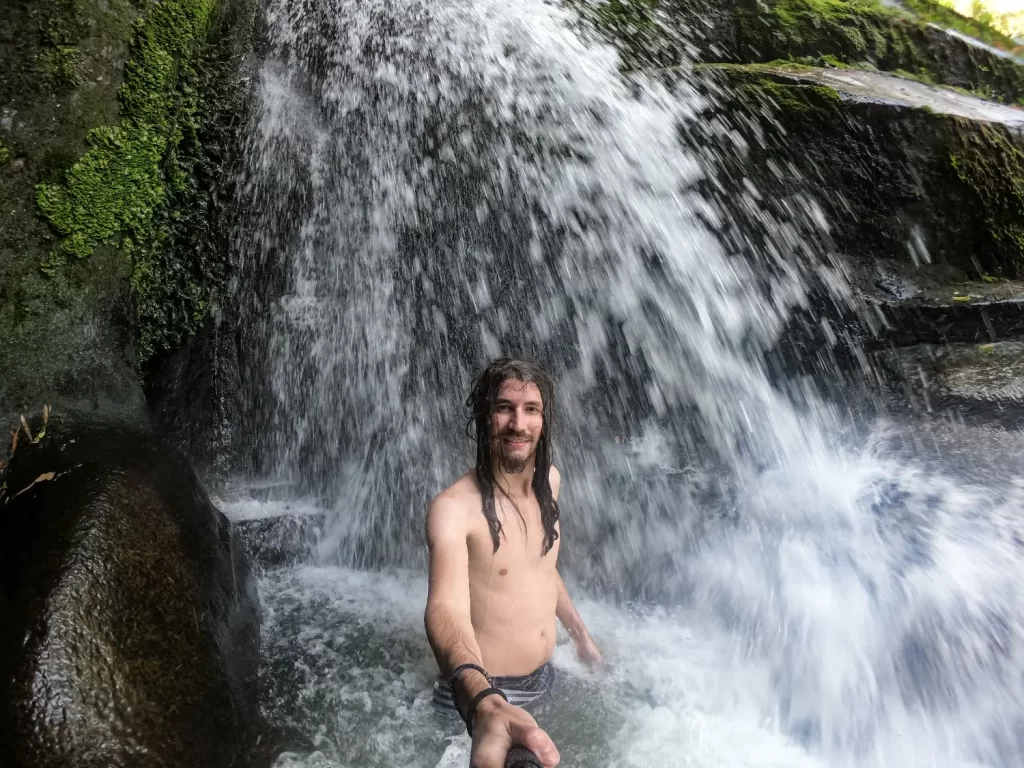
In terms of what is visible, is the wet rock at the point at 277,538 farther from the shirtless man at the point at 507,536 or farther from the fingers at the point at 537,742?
the fingers at the point at 537,742

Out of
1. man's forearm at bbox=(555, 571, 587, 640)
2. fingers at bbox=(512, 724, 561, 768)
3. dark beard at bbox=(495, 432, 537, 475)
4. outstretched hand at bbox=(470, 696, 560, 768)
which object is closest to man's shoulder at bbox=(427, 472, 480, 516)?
dark beard at bbox=(495, 432, 537, 475)

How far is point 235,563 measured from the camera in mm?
3656

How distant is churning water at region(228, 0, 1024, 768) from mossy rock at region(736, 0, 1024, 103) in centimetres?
105

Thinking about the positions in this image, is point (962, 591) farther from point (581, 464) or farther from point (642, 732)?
point (581, 464)

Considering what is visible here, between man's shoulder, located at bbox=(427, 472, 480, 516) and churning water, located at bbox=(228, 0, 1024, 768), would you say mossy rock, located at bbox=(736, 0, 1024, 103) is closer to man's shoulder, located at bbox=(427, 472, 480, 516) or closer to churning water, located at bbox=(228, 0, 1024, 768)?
churning water, located at bbox=(228, 0, 1024, 768)

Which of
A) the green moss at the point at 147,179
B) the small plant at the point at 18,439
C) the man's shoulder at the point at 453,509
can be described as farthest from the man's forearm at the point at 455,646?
the green moss at the point at 147,179

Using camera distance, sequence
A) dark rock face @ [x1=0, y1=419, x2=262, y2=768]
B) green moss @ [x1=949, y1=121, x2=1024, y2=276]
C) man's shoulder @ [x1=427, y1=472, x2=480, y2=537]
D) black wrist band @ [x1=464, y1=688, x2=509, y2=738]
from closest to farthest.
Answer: black wrist band @ [x1=464, y1=688, x2=509, y2=738] → dark rock face @ [x1=0, y1=419, x2=262, y2=768] → man's shoulder @ [x1=427, y1=472, x2=480, y2=537] → green moss @ [x1=949, y1=121, x2=1024, y2=276]

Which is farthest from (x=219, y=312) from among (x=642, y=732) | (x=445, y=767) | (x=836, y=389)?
(x=836, y=389)

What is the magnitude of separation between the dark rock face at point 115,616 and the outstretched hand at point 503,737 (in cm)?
153

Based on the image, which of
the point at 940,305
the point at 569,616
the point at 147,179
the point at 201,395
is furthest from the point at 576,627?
the point at 147,179

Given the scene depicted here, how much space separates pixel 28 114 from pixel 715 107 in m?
4.65

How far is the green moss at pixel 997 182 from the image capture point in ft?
15.9

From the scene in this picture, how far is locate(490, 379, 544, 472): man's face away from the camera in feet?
9.33

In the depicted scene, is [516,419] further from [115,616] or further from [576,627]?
[115,616]
